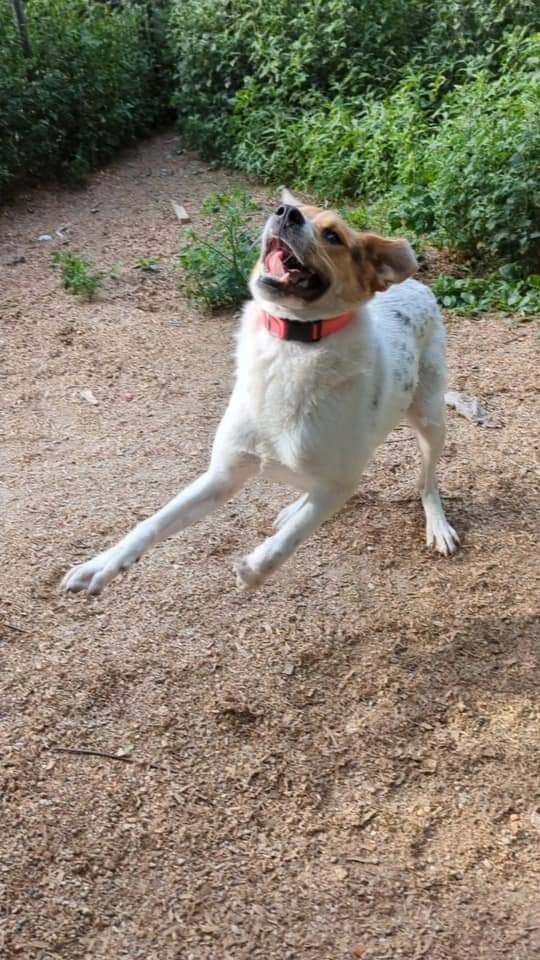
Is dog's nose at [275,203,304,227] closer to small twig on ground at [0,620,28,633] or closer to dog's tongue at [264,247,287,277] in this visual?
dog's tongue at [264,247,287,277]

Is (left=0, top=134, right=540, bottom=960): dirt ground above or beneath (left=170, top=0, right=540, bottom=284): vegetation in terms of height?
beneath

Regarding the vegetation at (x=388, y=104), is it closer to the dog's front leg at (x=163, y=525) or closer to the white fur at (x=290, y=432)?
the white fur at (x=290, y=432)

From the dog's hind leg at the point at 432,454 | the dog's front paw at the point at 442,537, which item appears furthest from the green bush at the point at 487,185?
the dog's front paw at the point at 442,537

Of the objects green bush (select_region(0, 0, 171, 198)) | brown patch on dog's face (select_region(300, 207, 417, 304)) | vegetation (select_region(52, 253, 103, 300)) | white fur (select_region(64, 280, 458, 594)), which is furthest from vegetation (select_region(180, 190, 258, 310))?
brown patch on dog's face (select_region(300, 207, 417, 304))

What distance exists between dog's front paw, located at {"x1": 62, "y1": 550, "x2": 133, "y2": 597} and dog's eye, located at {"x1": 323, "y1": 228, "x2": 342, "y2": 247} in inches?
53.3

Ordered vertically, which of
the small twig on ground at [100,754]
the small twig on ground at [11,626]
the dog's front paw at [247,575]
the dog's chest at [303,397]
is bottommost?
the small twig on ground at [11,626]

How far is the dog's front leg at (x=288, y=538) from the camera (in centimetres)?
344

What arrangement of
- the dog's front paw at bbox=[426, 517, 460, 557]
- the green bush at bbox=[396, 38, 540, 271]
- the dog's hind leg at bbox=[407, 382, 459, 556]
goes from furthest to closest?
the green bush at bbox=[396, 38, 540, 271] < the dog's front paw at bbox=[426, 517, 460, 557] < the dog's hind leg at bbox=[407, 382, 459, 556]

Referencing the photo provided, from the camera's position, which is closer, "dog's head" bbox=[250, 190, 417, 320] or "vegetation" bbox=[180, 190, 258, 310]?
"dog's head" bbox=[250, 190, 417, 320]

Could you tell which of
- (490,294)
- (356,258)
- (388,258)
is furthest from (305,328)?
(490,294)

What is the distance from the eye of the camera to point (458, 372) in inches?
250

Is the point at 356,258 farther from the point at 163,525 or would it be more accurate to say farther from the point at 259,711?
the point at 259,711

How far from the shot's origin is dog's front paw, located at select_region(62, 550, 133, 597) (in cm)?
330

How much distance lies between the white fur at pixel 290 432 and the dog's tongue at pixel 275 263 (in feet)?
0.75
